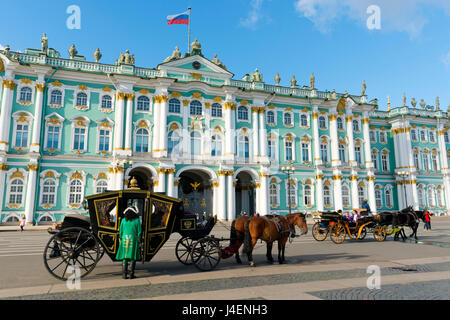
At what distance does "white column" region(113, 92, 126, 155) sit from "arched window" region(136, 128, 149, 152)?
64.0 inches

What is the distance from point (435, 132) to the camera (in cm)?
4409

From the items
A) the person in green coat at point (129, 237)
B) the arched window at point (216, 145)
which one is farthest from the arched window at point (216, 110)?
the person in green coat at point (129, 237)

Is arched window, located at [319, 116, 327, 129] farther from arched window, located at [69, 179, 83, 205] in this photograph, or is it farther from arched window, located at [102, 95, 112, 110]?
arched window, located at [69, 179, 83, 205]

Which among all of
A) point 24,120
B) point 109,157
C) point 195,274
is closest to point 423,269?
point 195,274

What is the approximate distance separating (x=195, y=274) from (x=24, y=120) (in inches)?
1035

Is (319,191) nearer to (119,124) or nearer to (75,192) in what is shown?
(119,124)

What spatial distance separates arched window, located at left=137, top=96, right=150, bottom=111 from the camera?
1191 inches

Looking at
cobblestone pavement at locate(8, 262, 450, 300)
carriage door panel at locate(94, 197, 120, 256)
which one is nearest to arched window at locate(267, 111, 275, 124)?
cobblestone pavement at locate(8, 262, 450, 300)

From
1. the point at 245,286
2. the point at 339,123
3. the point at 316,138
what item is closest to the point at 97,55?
the point at 316,138

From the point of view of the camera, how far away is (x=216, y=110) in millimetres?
32438

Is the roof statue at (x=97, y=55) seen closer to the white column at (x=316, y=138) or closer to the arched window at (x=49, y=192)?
the arched window at (x=49, y=192)

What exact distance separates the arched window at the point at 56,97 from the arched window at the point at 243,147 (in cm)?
1779
